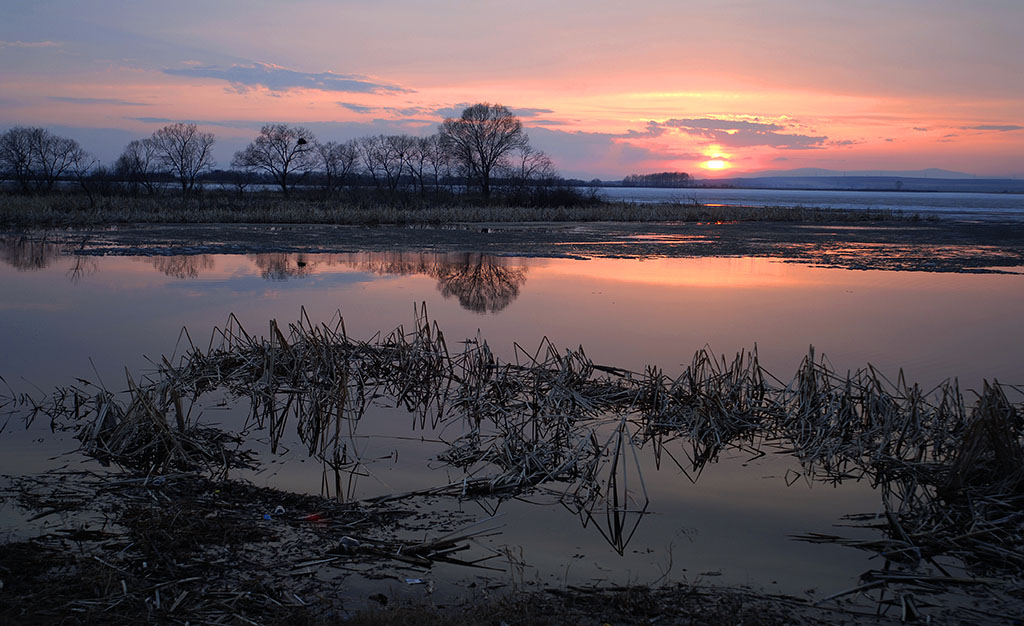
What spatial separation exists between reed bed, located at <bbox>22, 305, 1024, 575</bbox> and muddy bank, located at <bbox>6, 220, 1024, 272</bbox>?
610 inches

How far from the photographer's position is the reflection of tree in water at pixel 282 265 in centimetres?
1925

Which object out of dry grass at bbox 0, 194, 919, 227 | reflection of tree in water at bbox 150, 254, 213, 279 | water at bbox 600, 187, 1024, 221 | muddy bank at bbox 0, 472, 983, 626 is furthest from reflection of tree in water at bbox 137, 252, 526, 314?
water at bbox 600, 187, 1024, 221

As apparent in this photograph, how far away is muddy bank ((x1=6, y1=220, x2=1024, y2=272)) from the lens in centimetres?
2445

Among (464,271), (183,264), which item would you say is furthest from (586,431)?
(183,264)

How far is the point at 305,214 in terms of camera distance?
4106 centimetres

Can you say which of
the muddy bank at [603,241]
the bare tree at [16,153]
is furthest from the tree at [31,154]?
the muddy bank at [603,241]

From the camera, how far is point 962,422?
7.11 meters

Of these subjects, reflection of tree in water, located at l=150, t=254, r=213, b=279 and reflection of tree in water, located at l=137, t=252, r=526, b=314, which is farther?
reflection of tree in water, located at l=150, t=254, r=213, b=279

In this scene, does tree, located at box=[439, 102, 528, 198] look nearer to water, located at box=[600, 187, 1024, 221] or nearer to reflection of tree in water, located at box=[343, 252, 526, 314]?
water, located at box=[600, 187, 1024, 221]

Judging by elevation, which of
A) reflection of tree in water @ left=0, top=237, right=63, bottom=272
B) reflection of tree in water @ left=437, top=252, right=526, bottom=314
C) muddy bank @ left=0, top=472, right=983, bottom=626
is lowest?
muddy bank @ left=0, top=472, right=983, bottom=626

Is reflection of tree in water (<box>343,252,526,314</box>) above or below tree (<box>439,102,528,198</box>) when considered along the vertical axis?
below

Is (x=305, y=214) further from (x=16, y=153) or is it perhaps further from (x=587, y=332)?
(x=16, y=153)

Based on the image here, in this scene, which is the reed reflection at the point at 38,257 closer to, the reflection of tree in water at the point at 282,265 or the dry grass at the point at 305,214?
the reflection of tree in water at the point at 282,265

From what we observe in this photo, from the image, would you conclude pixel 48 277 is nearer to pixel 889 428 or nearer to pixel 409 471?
pixel 409 471
